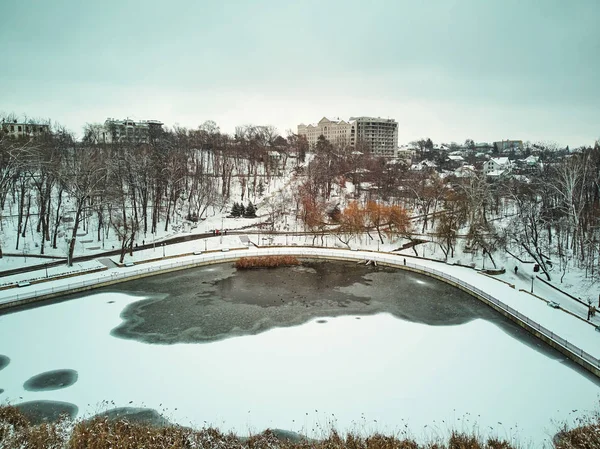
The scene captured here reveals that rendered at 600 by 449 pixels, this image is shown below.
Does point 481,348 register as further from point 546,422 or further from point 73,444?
point 73,444

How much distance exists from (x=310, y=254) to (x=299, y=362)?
962 inches

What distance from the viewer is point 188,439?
14992 millimetres

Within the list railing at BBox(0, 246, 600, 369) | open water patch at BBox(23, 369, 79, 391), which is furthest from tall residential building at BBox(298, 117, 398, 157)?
open water patch at BBox(23, 369, 79, 391)

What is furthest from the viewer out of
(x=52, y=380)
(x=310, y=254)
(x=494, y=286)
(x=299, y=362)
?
(x=310, y=254)

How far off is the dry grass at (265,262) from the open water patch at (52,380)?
21.5 m

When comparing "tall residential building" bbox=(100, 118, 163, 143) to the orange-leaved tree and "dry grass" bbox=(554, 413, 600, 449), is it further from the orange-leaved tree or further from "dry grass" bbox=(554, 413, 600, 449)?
"dry grass" bbox=(554, 413, 600, 449)

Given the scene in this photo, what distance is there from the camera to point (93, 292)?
3325cm

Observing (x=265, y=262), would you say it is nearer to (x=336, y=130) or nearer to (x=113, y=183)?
(x=113, y=183)

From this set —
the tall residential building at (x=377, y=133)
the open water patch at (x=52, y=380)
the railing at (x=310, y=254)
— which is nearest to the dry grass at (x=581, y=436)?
the railing at (x=310, y=254)

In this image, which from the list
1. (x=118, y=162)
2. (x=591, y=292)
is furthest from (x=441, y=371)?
(x=118, y=162)

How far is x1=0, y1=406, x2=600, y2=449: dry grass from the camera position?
47.2 ft

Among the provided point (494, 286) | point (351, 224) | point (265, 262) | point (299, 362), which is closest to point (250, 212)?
point (351, 224)

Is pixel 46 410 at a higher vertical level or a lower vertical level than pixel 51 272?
lower

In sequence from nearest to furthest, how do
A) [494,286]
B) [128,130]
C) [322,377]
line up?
[322,377], [494,286], [128,130]
